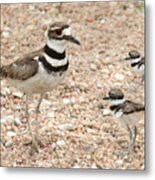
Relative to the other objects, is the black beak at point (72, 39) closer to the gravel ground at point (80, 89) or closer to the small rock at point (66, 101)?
the gravel ground at point (80, 89)

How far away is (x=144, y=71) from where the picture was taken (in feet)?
6.73

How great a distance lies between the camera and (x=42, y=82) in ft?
7.00

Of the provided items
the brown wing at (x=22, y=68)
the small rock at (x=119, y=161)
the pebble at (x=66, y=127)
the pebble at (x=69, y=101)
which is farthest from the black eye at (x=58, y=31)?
the small rock at (x=119, y=161)

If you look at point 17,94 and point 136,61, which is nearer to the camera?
point 136,61

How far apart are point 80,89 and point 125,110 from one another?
0.64 ft

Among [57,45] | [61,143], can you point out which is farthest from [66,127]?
[57,45]

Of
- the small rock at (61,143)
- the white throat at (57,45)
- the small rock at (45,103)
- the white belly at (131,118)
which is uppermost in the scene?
the white throat at (57,45)

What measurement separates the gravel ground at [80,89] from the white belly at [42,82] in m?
0.02

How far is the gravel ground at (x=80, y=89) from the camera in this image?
2.08m

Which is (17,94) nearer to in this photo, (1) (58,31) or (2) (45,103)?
(2) (45,103)

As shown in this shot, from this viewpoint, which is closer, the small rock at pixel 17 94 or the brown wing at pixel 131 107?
the brown wing at pixel 131 107

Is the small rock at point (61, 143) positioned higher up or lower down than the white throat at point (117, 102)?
lower down

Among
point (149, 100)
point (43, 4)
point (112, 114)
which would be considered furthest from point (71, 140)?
point (43, 4)

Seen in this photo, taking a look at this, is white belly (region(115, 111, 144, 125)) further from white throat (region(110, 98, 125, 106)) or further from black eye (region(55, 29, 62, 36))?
black eye (region(55, 29, 62, 36))
